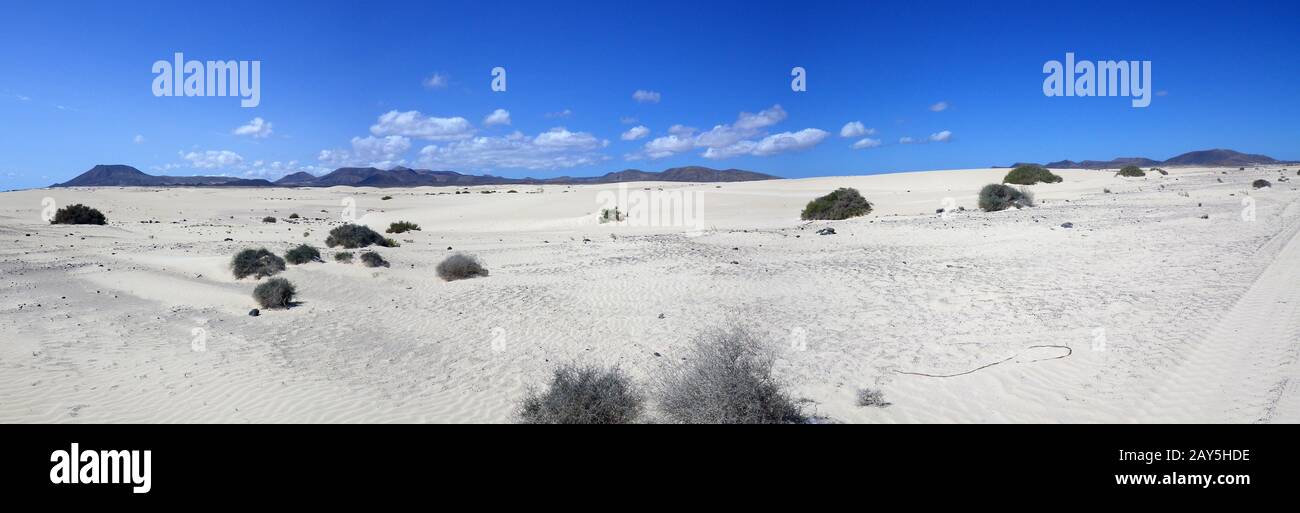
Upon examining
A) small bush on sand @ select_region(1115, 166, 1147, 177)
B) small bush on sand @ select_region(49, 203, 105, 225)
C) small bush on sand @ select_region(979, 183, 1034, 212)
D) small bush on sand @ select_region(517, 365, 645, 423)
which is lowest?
small bush on sand @ select_region(517, 365, 645, 423)

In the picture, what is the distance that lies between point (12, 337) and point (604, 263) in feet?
35.9

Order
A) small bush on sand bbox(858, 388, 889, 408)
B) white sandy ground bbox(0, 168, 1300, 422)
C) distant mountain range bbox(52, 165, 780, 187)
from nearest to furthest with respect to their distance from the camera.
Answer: small bush on sand bbox(858, 388, 889, 408), white sandy ground bbox(0, 168, 1300, 422), distant mountain range bbox(52, 165, 780, 187)

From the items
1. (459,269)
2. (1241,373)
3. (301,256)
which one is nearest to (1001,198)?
(1241,373)

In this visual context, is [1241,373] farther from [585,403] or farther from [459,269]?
[459,269]

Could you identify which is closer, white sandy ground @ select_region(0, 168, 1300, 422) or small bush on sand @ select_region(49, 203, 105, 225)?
white sandy ground @ select_region(0, 168, 1300, 422)

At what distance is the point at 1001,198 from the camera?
28.9m

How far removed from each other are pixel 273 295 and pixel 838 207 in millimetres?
23739

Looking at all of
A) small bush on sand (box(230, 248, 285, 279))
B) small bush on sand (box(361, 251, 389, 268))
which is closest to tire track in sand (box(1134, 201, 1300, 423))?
small bush on sand (box(361, 251, 389, 268))

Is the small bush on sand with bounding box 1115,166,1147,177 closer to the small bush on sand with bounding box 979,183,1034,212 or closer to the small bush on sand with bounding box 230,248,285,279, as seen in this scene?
the small bush on sand with bounding box 979,183,1034,212

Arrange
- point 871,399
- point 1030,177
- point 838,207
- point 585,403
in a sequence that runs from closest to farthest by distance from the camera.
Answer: point 585,403
point 871,399
point 838,207
point 1030,177

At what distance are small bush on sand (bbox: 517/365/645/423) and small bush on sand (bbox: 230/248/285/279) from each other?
1108 centimetres

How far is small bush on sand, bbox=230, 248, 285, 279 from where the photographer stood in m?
14.5

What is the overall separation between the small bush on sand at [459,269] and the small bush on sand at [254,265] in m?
3.57
